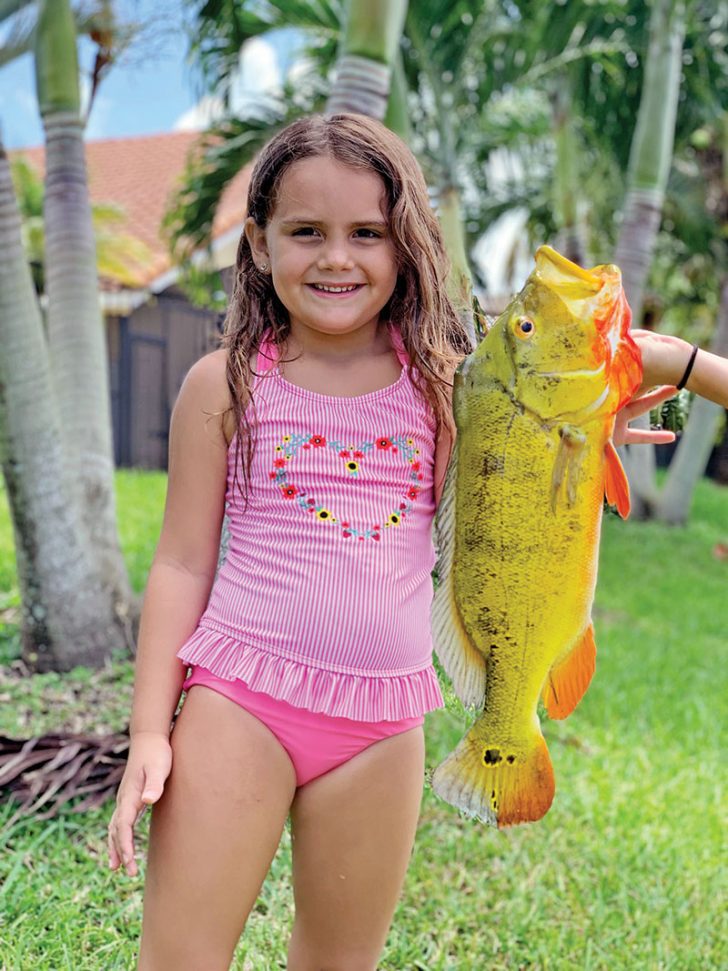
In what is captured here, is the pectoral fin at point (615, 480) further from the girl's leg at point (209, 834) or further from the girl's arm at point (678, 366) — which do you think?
the girl's leg at point (209, 834)

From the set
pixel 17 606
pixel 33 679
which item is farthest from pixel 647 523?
pixel 33 679

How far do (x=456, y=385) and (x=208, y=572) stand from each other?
1.79ft

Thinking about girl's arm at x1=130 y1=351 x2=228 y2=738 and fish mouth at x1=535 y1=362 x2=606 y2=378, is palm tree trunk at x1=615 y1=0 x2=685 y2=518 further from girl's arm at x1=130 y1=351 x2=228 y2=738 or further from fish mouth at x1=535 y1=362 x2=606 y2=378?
fish mouth at x1=535 y1=362 x2=606 y2=378

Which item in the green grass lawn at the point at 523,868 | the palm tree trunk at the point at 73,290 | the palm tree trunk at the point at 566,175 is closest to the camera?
the green grass lawn at the point at 523,868

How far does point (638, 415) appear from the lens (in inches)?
60.8

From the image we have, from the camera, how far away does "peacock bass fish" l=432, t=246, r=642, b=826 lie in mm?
1246

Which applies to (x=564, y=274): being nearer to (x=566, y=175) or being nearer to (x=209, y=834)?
(x=209, y=834)

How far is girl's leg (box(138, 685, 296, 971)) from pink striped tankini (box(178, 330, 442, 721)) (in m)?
0.09

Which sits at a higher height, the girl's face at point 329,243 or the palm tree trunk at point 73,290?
the girl's face at point 329,243

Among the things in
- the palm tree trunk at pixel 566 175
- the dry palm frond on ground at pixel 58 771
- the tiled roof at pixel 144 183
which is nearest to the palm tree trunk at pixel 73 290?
the dry palm frond on ground at pixel 58 771

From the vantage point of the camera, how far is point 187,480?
1.62m

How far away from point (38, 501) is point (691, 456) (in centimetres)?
813

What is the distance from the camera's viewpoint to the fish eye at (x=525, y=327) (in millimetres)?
1244

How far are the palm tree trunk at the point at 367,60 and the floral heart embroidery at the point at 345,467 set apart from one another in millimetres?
2378
